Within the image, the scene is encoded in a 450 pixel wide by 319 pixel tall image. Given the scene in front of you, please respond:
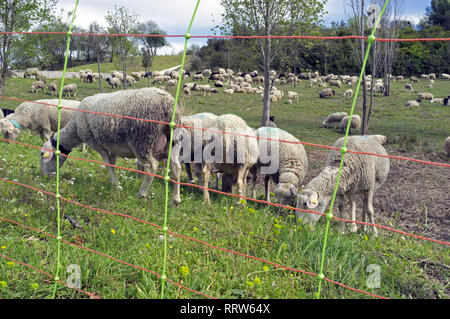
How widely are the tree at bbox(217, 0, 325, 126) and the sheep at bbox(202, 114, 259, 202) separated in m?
6.65

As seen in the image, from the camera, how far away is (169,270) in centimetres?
302

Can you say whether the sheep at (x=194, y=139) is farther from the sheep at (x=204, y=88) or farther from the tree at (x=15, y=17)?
the sheep at (x=204, y=88)

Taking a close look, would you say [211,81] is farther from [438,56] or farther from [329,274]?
[329,274]

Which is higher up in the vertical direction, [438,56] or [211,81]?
[438,56]

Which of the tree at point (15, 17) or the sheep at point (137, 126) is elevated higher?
the tree at point (15, 17)

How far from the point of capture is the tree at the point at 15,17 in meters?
13.5

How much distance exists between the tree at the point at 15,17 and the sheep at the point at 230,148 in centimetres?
1087

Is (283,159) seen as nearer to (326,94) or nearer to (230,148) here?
(230,148)

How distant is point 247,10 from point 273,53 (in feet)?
5.12

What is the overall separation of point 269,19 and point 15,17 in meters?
8.84

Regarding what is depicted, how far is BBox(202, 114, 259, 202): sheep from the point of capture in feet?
19.3

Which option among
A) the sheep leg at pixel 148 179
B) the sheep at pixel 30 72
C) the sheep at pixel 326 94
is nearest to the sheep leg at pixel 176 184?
the sheep leg at pixel 148 179

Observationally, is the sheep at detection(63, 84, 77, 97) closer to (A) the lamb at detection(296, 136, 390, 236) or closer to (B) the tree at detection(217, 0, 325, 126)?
(B) the tree at detection(217, 0, 325, 126)
